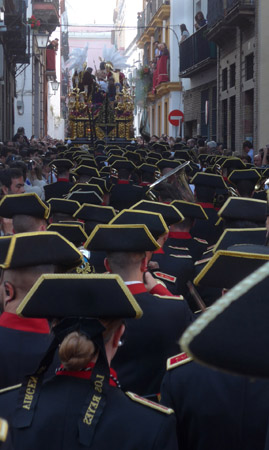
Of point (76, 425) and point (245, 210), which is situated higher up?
point (245, 210)

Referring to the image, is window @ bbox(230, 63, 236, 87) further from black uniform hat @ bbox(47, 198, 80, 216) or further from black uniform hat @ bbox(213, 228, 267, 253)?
black uniform hat @ bbox(213, 228, 267, 253)

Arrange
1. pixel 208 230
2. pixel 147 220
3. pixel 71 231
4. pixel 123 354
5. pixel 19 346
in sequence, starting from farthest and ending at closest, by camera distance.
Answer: pixel 208 230
pixel 71 231
pixel 147 220
pixel 123 354
pixel 19 346

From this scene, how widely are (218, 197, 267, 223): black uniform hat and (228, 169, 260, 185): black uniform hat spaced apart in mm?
3123

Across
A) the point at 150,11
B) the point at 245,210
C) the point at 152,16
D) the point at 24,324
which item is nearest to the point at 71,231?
the point at 245,210

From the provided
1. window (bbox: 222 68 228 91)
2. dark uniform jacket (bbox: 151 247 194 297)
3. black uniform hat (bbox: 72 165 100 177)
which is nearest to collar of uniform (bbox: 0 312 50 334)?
dark uniform jacket (bbox: 151 247 194 297)

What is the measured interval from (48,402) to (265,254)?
92cm

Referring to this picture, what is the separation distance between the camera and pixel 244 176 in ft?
31.2

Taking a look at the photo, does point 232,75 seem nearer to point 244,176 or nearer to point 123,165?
point 123,165

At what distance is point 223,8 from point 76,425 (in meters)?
24.9

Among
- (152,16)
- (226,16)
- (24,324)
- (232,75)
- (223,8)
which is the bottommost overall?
(24,324)

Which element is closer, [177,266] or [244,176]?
[177,266]

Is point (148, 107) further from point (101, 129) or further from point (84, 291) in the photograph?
point (84, 291)

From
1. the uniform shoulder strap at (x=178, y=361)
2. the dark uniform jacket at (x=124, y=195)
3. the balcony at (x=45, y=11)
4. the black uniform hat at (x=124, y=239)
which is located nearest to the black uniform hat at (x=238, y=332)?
the uniform shoulder strap at (x=178, y=361)

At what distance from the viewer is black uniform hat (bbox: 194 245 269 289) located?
9.59ft
